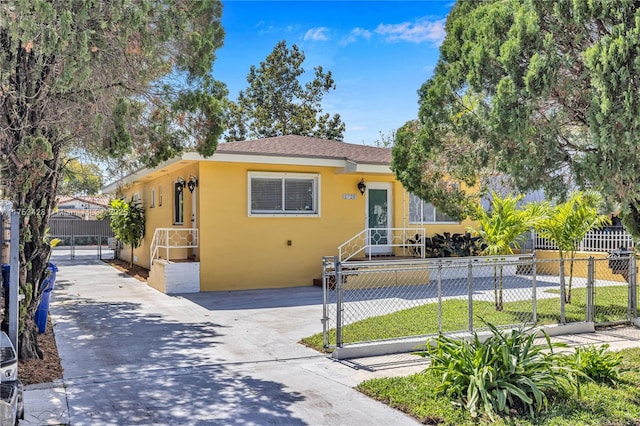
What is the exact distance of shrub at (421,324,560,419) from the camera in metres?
4.95

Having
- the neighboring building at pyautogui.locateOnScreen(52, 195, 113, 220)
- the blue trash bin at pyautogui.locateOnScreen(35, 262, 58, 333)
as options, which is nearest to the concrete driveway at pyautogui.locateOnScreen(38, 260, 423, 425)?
the blue trash bin at pyautogui.locateOnScreen(35, 262, 58, 333)

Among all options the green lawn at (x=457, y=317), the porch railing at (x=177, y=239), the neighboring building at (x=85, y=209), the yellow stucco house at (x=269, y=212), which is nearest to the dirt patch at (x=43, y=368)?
the green lawn at (x=457, y=317)

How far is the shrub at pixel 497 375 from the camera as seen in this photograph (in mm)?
4953

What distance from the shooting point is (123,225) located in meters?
18.9

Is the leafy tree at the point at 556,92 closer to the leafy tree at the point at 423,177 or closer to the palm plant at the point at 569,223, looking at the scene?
the leafy tree at the point at 423,177

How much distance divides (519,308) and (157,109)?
7869mm

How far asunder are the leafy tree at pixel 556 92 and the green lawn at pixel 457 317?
3030mm

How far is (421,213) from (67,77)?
12555 mm

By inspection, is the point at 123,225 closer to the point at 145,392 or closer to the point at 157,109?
the point at 157,109

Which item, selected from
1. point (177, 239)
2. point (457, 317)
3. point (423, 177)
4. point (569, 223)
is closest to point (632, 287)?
point (569, 223)

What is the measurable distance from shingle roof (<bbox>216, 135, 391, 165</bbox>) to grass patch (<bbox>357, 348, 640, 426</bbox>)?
8.77 metres

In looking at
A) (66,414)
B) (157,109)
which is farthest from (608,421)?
(157,109)

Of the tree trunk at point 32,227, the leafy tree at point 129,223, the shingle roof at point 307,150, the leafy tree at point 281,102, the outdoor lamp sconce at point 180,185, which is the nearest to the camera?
the tree trunk at point 32,227

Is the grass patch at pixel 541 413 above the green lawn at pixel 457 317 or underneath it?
underneath
